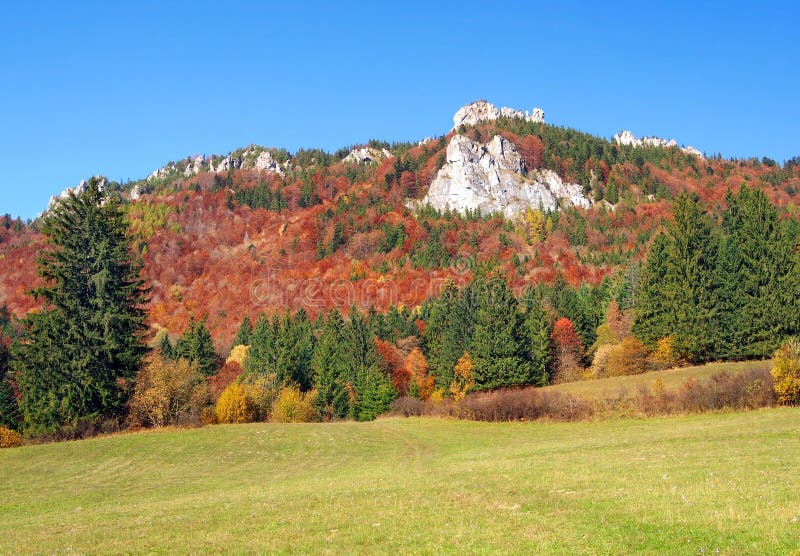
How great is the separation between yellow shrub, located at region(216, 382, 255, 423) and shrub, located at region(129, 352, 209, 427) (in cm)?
1006

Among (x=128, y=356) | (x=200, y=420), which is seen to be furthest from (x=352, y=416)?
(x=128, y=356)

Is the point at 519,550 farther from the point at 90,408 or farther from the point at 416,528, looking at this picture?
the point at 90,408

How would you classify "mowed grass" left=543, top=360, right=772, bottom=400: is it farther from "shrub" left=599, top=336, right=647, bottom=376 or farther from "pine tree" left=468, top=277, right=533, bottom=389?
"pine tree" left=468, top=277, right=533, bottom=389

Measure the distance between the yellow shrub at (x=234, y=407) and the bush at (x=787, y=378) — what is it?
51.7m

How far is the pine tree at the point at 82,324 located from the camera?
45531 mm

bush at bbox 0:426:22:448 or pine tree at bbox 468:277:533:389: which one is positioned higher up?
pine tree at bbox 468:277:533:389

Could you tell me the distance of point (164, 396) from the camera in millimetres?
50719

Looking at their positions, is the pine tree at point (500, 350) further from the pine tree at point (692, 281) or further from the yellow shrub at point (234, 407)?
the yellow shrub at point (234, 407)

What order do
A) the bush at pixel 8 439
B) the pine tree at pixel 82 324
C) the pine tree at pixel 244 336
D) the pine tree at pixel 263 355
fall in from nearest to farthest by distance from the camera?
1. the bush at pixel 8 439
2. the pine tree at pixel 82 324
3. the pine tree at pixel 263 355
4. the pine tree at pixel 244 336

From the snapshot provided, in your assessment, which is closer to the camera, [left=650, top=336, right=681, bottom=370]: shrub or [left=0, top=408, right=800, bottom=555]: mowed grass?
[left=0, top=408, right=800, bottom=555]: mowed grass

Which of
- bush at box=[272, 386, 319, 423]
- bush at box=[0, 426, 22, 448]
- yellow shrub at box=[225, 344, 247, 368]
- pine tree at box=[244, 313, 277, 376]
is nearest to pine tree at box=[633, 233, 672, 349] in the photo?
bush at box=[272, 386, 319, 423]

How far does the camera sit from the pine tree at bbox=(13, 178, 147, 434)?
45.5 metres

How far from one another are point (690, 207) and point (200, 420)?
2505 inches

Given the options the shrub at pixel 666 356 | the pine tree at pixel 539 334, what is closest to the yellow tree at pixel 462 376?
the pine tree at pixel 539 334
